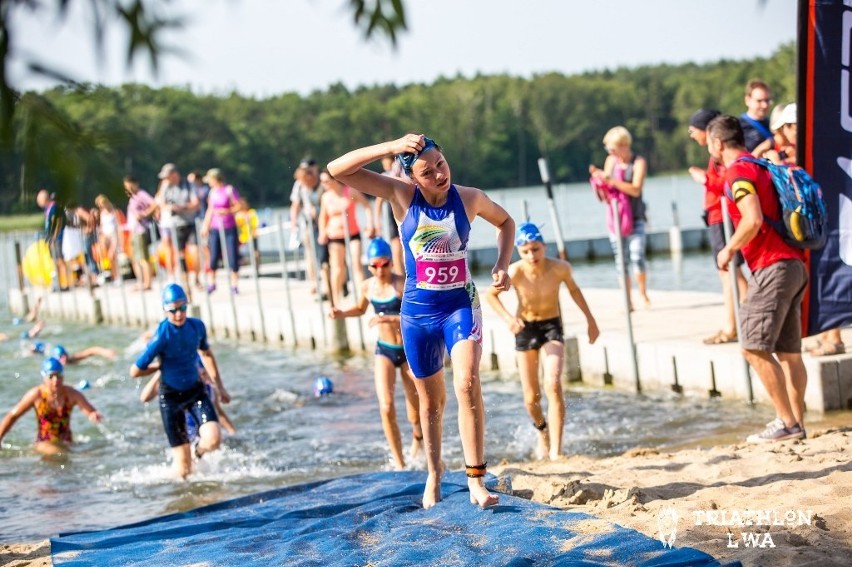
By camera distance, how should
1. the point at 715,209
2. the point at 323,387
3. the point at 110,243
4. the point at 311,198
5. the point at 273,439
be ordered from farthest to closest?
the point at 110,243 < the point at 311,198 < the point at 323,387 < the point at 273,439 < the point at 715,209

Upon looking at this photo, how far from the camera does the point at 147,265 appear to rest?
2423 centimetres

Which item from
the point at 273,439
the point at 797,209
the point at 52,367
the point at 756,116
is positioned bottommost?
the point at 273,439

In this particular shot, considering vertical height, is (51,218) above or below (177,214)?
below

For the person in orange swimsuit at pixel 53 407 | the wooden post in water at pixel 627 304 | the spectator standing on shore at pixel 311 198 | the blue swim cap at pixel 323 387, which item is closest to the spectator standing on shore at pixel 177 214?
the spectator standing on shore at pixel 311 198

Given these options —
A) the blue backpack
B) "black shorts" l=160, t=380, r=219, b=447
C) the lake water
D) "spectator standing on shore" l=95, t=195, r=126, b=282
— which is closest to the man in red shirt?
the blue backpack

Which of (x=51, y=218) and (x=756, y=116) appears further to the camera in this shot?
(x=756, y=116)

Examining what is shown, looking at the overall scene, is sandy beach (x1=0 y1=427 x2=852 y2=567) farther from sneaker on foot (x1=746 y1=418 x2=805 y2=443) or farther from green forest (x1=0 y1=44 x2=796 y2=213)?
green forest (x1=0 y1=44 x2=796 y2=213)

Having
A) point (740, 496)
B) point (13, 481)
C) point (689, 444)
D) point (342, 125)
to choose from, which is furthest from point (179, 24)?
point (13, 481)

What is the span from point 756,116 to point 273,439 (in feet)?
18.8

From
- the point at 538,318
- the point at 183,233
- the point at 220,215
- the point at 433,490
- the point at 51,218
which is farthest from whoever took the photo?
the point at 183,233

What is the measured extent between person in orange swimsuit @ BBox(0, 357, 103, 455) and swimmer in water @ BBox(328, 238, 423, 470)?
11.5 ft

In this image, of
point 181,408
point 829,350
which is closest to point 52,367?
point 181,408

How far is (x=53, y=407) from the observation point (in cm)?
1210

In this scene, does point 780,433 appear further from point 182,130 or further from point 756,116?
point 182,130
